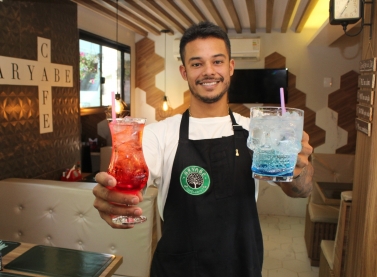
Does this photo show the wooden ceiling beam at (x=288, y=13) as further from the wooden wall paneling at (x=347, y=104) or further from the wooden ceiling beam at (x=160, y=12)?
the wooden ceiling beam at (x=160, y=12)

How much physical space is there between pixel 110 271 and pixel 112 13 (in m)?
3.61

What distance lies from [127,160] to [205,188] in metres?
0.48

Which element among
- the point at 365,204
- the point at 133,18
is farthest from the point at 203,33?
the point at 133,18

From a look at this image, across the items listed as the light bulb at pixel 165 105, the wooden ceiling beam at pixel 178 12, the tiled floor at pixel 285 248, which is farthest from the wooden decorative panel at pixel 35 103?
the tiled floor at pixel 285 248

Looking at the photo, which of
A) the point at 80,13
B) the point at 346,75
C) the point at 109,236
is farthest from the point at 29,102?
the point at 346,75

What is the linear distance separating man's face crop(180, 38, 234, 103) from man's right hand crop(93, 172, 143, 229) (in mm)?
617

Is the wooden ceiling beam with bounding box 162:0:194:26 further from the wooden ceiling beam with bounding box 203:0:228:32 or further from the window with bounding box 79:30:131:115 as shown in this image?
the window with bounding box 79:30:131:115

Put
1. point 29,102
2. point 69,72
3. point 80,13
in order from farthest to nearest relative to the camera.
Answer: point 80,13 < point 69,72 < point 29,102

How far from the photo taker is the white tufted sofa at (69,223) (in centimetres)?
268

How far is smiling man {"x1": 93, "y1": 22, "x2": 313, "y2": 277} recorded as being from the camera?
1.54 metres

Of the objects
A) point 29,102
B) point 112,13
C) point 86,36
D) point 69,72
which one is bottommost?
point 29,102

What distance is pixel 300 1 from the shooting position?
13.1ft

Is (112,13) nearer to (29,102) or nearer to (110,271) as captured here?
(29,102)

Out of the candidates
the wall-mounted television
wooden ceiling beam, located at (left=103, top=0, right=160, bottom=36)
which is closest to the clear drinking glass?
wooden ceiling beam, located at (left=103, top=0, right=160, bottom=36)
